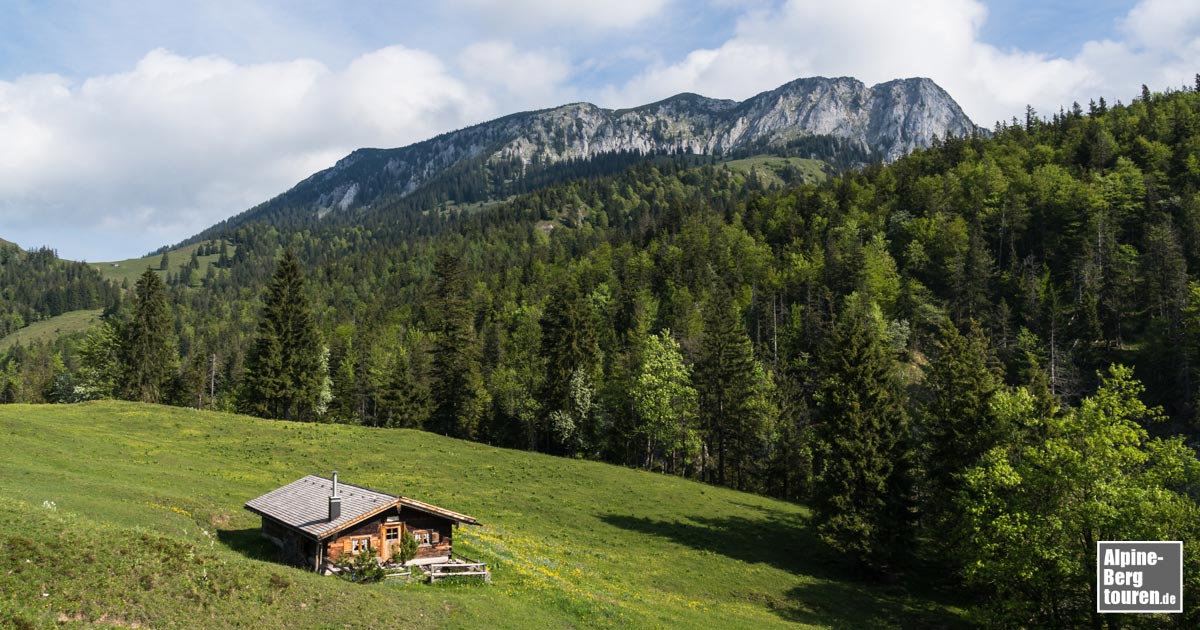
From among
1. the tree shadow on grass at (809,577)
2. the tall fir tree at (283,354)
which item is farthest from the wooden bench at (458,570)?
the tall fir tree at (283,354)

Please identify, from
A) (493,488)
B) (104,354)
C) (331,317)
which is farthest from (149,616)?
(331,317)

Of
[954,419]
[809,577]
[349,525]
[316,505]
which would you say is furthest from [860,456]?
[316,505]

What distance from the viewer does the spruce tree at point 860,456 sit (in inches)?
1623

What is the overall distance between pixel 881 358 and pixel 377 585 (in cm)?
3538

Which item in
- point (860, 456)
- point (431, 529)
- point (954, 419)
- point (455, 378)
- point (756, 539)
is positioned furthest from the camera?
point (455, 378)

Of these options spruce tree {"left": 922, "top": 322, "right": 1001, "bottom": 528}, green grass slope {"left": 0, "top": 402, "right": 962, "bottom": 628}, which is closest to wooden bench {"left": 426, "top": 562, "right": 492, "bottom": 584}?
green grass slope {"left": 0, "top": 402, "right": 962, "bottom": 628}

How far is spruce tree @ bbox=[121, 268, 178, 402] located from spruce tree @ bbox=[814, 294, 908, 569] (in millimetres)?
76217

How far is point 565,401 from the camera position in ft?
254

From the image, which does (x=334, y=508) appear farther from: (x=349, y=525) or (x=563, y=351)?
(x=563, y=351)

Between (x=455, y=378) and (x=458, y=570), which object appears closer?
(x=458, y=570)

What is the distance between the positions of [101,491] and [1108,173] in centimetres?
15630

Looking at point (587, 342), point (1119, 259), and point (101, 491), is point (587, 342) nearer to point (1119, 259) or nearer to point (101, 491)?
point (101, 491)

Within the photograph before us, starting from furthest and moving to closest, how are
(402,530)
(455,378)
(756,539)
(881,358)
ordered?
1. (455,378)
2. (756,539)
3. (881,358)
4. (402,530)

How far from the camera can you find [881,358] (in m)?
46.0
